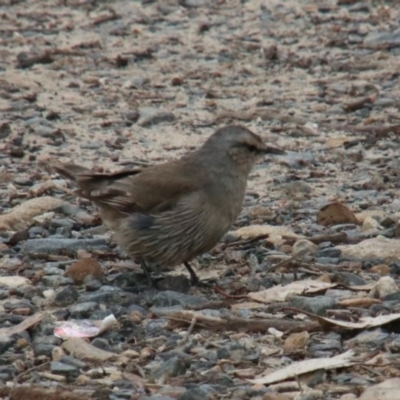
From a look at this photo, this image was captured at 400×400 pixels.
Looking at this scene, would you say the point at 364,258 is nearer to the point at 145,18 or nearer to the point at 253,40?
the point at 253,40

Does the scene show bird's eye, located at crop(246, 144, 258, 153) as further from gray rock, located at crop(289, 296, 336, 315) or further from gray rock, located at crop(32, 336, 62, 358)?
gray rock, located at crop(32, 336, 62, 358)

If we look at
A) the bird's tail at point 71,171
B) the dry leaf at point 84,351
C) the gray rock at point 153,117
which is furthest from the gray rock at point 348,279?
the gray rock at point 153,117

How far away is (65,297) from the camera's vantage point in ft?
22.6

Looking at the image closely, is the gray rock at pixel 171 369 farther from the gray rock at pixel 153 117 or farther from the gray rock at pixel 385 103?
the gray rock at pixel 385 103

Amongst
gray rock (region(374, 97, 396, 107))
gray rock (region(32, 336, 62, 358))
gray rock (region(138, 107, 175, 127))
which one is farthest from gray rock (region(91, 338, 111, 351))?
gray rock (region(374, 97, 396, 107))

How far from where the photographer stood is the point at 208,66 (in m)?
12.7

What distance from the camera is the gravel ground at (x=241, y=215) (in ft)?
19.0

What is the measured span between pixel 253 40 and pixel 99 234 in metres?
5.42

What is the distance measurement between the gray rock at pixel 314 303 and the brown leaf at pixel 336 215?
1.87 meters

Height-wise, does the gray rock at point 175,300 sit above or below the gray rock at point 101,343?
below

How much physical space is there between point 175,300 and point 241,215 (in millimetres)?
2013

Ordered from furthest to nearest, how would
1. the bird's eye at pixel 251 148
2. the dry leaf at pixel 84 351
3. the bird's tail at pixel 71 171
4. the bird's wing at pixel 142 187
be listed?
the bird's tail at pixel 71 171 → the bird's eye at pixel 251 148 → the bird's wing at pixel 142 187 → the dry leaf at pixel 84 351

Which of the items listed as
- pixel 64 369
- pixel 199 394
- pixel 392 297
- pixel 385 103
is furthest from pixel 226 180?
pixel 385 103

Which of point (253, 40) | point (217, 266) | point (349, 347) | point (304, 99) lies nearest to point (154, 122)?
point (304, 99)
